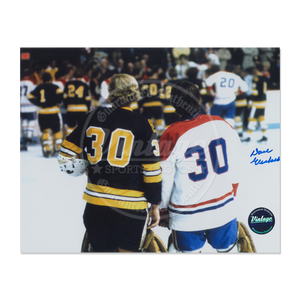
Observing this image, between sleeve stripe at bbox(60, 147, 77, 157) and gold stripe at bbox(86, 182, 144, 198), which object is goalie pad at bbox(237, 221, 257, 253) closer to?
gold stripe at bbox(86, 182, 144, 198)

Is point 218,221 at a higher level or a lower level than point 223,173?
lower

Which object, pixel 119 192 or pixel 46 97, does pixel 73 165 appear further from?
pixel 46 97

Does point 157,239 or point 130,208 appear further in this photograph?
point 157,239

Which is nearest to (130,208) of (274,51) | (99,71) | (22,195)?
(22,195)

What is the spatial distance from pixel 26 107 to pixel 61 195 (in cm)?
83

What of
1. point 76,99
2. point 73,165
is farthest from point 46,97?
point 73,165

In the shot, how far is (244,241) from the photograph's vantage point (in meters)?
2.75

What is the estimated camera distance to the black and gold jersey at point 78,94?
2.71m

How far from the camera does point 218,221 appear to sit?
8.51ft

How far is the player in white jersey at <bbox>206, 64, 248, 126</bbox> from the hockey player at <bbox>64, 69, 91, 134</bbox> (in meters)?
1.07

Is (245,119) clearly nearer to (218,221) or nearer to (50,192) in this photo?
(218,221)

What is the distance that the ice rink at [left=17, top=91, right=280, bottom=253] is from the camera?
8.87ft

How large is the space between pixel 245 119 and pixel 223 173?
536 millimetres

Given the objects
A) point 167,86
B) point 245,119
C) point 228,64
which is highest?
point 228,64
